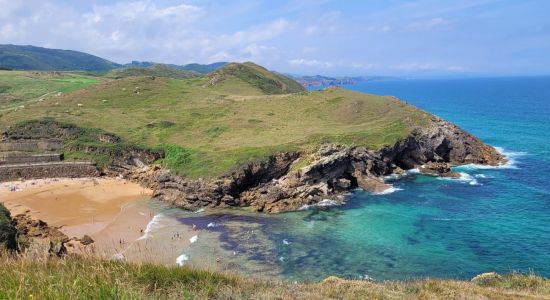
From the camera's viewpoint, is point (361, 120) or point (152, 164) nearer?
point (152, 164)

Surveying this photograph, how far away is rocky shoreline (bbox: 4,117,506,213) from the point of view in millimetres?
51906

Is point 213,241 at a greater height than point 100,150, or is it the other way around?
point 100,150

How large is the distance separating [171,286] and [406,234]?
3443cm

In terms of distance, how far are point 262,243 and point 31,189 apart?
3668 centimetres

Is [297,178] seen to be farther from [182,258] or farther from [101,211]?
[101,211]

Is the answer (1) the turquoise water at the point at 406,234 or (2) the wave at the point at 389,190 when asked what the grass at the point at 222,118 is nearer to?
(2) the wave at the point at 389,190

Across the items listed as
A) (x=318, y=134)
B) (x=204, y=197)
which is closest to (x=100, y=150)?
(x=204, y=197)

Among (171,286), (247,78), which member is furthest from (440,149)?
(247,78)

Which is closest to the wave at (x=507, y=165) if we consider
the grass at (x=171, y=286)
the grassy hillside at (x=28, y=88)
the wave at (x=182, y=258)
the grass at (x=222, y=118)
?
the grass at (x=222, y=118)

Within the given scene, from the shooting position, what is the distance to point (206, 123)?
7956 cm

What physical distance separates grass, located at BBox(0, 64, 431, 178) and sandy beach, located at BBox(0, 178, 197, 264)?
883 cm

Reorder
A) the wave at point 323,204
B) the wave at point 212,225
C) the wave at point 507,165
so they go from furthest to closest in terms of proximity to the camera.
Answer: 1. the wave at point 507,165
2. the wave at point 323,204
3. the wave at point 212,225

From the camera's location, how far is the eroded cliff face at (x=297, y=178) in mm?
51688

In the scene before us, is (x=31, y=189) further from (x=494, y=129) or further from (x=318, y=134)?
(x=494, y=129)
